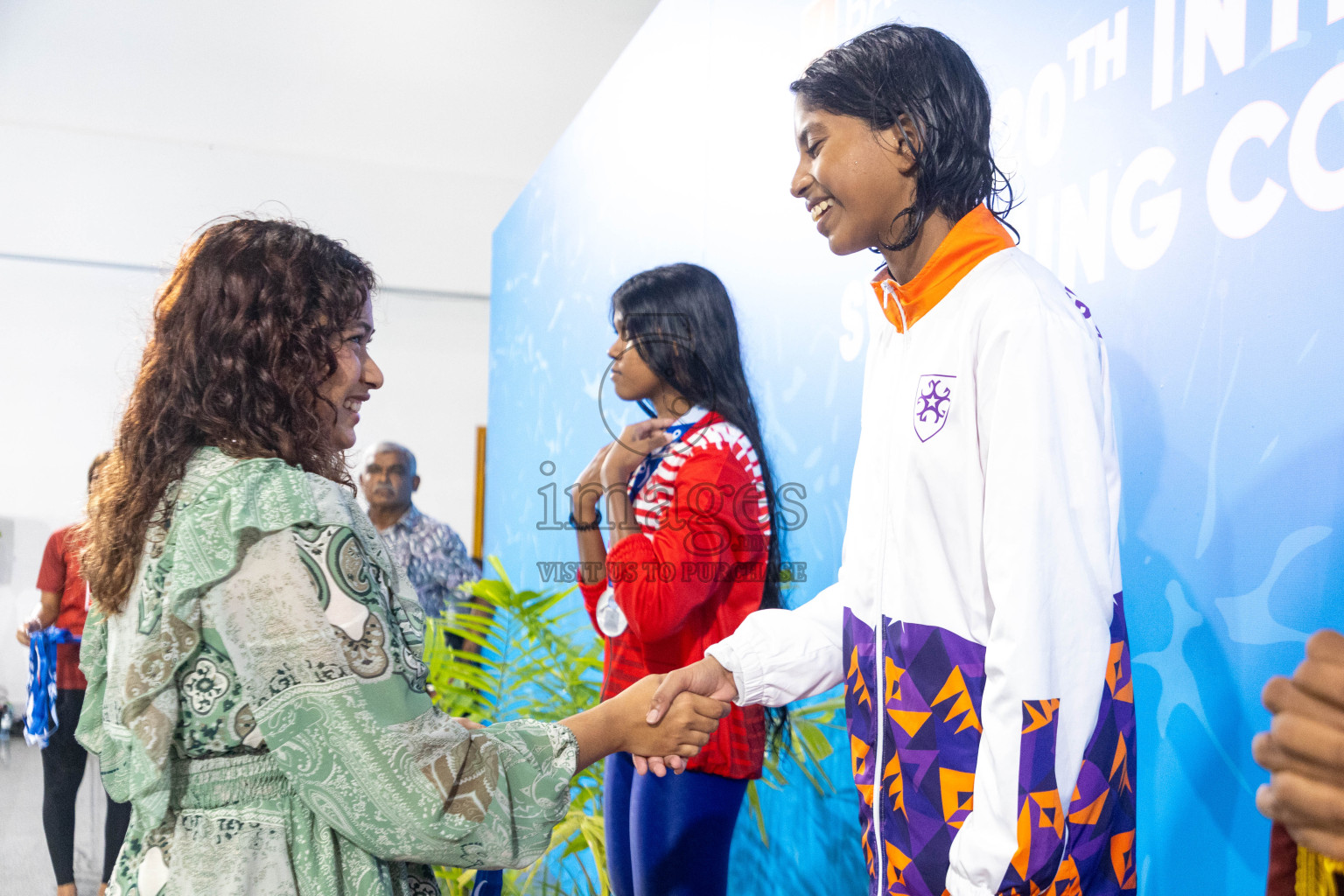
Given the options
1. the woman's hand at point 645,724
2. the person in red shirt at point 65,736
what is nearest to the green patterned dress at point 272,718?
the woman's hand at point 645,724

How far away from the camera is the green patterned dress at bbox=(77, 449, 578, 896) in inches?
41.9

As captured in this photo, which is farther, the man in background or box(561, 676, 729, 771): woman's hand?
the man in background

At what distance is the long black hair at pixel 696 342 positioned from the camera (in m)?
2.24

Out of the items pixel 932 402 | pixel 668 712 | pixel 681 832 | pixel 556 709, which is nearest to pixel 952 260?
pixel 932 402

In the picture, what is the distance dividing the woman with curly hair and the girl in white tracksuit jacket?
0.45 m

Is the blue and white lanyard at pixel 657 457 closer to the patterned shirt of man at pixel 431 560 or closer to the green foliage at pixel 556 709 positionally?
the green foliage at pixel 556 709

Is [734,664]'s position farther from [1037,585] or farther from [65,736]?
[65,736]

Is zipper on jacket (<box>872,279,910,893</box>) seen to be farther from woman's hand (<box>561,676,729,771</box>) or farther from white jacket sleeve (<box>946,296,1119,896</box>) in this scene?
woman's hand (<box>561,676,729,771</box>)

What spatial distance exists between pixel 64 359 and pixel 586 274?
18.8 feet

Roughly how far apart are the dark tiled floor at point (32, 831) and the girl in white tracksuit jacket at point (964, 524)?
13.1 feet

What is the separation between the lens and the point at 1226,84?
126cm

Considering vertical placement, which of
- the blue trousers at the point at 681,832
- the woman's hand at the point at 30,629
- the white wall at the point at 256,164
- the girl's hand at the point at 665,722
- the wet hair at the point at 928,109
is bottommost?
the blue trousers at the point at 681,832

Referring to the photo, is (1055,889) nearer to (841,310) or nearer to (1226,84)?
(1226,84)

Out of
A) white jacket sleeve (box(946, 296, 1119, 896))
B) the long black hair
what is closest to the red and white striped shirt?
the long black hair
